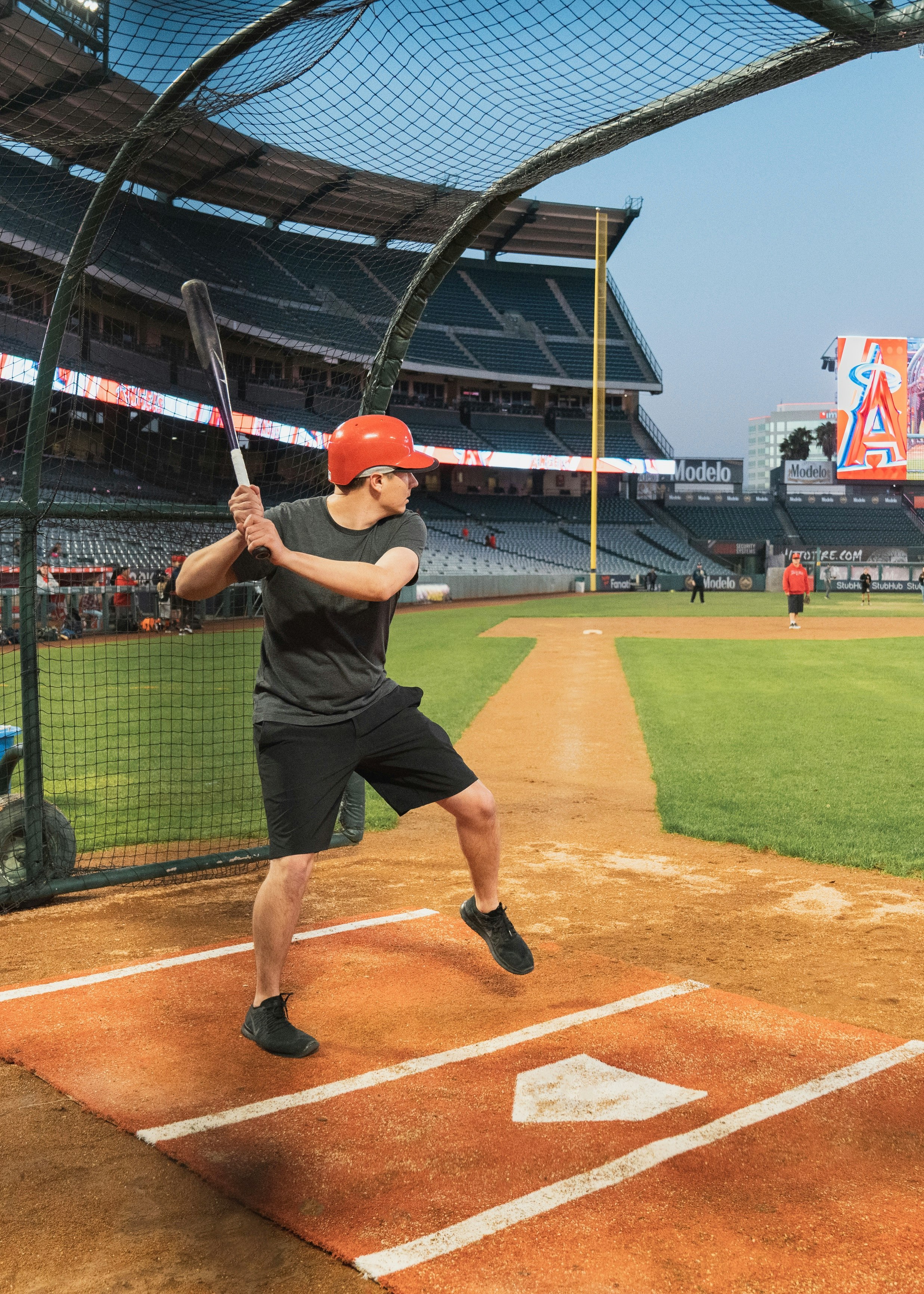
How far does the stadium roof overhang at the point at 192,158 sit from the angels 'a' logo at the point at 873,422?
56128mm

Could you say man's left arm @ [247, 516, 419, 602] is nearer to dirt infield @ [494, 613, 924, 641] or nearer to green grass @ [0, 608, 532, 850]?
green grass @ [0, 608, 532, 850]

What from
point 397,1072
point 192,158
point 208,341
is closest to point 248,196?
point 192,158

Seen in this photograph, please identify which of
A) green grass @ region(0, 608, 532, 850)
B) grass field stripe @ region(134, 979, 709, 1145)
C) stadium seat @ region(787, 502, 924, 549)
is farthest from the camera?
stadium seat @ region(787, 502, 924, 549)

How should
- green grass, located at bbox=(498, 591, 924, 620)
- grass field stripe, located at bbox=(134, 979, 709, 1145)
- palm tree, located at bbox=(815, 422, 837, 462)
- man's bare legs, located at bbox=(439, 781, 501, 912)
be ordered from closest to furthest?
1. grass field stripe, located at bbox=(134, 979, 709, 1145)
2. man's bare legs, located at bbox=(439, 781, 501, 912)
3. green grass, located at bbox=(498, 591, 924, 620)
4. palm tree, located at bbox=(815, 422, 837, 462)

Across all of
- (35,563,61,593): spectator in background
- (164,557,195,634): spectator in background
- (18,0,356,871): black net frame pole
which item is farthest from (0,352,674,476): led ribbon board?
(35,563,61,593): spectator in background

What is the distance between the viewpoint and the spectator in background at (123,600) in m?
23.2

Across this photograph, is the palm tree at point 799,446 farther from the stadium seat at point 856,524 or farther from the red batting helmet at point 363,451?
the red batting helmet at point 363,451

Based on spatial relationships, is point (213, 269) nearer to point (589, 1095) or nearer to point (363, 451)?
point (363, 451)

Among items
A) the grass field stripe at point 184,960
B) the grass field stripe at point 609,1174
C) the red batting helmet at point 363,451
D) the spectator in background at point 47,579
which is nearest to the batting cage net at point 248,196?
the red batting helmet at point 363,451

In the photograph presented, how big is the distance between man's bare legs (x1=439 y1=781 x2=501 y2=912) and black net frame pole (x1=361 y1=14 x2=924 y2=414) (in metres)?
2.91

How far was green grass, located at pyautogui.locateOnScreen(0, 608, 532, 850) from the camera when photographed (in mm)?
7863

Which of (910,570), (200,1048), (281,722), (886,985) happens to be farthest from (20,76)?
(910,570)

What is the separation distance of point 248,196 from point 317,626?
5.77 meters

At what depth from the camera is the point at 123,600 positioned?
76.9 feet
